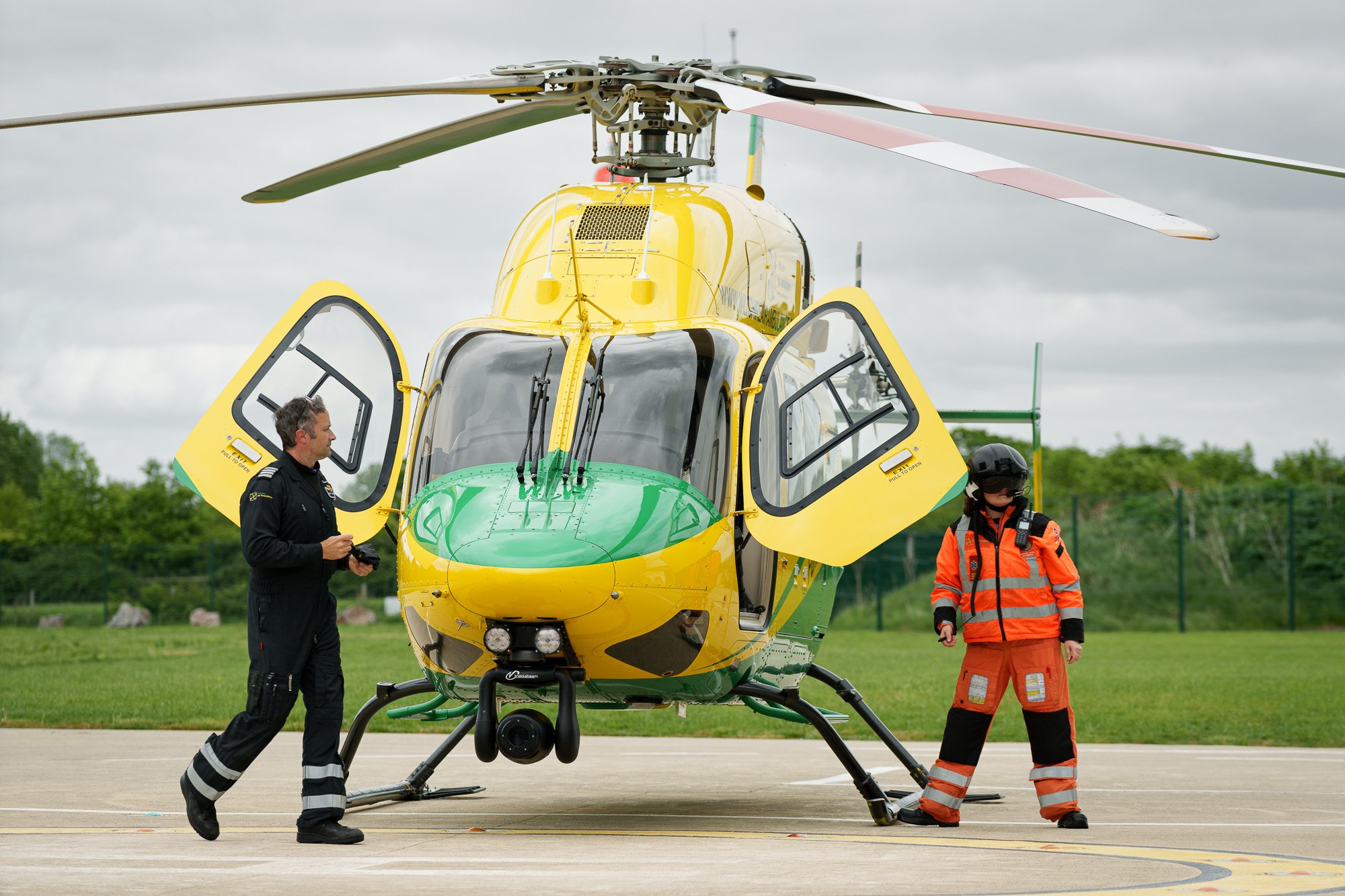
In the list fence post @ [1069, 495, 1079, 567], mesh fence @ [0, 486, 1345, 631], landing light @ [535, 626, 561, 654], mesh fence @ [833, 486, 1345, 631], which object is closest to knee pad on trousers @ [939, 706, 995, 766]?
landing light @ [535, 626, 561, 654]

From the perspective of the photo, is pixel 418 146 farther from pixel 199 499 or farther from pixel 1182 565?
pixel 199 499

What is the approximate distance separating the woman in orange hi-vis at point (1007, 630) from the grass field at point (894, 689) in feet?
20.9

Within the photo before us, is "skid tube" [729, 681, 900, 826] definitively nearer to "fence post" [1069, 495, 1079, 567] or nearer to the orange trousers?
the orange trousers

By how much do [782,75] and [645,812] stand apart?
424 centimetres

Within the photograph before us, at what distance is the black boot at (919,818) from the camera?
27.2 feet

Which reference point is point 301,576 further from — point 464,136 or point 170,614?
point 170,614

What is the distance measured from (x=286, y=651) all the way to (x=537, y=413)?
1.64 meters

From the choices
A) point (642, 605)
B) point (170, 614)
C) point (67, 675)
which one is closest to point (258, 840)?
point (642, 605)

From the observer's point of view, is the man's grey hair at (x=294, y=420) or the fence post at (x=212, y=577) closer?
the man's grey hair at (x=294, y=420)

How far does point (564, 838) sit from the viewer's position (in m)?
7.42

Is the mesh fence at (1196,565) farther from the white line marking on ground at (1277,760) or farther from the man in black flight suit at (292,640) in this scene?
the man in black flight suit at (292,640)

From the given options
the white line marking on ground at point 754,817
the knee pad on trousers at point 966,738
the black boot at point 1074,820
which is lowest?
the white line marking on ground at point 754,817

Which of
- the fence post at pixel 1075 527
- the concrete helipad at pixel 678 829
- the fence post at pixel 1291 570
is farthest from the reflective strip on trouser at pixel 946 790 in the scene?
the fence post at pixel 1291 570

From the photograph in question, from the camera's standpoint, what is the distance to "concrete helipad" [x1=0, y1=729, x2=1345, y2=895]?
19.1 feet
